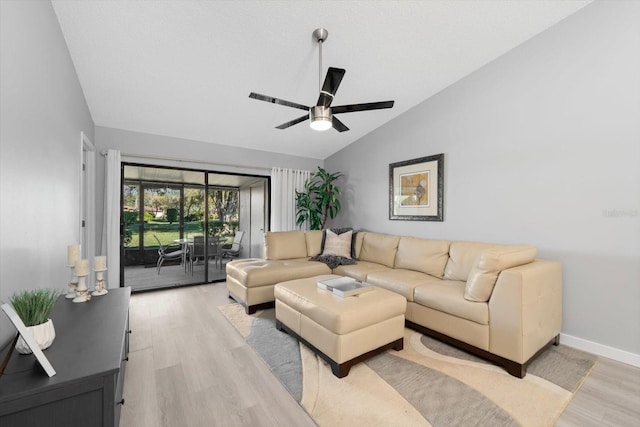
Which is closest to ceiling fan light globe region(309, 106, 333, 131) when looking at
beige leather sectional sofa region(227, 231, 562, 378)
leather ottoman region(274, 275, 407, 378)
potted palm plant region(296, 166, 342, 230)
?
leather ottoman region(274, 275, 407, 378)

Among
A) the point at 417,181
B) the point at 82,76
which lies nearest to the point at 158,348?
the point at 82,76

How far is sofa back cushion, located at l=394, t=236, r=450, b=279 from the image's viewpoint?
3268mm

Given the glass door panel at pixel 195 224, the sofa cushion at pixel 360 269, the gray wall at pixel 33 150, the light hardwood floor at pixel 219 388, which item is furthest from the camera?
the glass door panel at pixel 195 224

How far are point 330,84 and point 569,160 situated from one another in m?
2.32

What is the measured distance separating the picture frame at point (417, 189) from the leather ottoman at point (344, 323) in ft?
5.85

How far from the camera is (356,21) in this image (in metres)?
2.47

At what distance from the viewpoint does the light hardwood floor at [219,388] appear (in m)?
1.65

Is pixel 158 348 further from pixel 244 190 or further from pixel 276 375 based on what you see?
pixel 244 190

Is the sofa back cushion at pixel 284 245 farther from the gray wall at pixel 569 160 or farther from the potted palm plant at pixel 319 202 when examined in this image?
the gray wall at pixel 569 160

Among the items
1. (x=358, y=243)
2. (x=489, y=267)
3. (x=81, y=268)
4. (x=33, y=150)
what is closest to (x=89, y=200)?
(x=81, y=268)

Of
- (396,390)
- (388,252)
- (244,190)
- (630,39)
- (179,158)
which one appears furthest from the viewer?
(244,190)

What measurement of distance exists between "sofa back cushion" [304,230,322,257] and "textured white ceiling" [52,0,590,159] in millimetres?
1921

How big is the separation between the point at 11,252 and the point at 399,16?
3.14 meters

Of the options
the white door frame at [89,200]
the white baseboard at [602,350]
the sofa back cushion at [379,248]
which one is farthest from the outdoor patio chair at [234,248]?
the white baseboard at [602,350]
